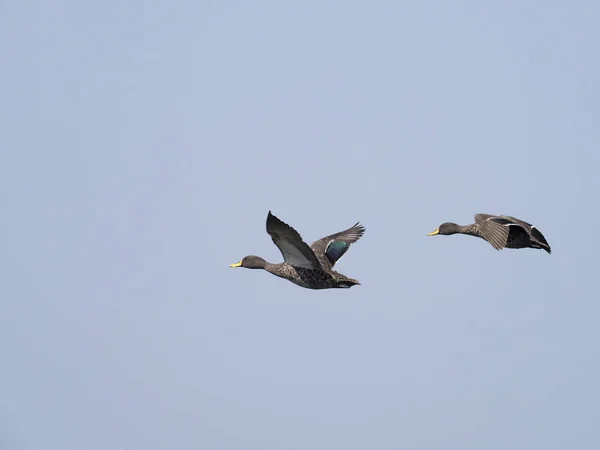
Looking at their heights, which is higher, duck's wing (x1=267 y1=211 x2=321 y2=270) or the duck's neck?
the duck's neck

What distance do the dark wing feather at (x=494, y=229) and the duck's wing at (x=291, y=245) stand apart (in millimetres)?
5903

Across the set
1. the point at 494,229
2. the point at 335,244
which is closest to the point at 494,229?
the point at 494,229

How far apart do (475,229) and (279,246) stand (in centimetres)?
804

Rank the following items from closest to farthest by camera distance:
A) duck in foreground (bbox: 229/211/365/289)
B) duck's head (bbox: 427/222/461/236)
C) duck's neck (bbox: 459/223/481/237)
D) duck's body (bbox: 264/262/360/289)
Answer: duck in foreground (bbox: 229/211/365/289)
duck's body (bbox: 264/262/360/289)
duck's neck (bbox: 459/223/481/237)
duck's head (bbox: 427/222/461/236)

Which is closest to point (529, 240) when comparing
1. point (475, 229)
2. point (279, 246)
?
point (475, 229)

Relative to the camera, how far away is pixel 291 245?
31281mm

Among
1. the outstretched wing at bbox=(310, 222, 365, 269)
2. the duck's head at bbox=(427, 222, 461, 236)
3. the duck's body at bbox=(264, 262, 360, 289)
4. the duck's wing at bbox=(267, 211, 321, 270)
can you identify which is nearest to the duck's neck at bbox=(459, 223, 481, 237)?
the duck's head at bbox=(427, 222, 461, 236)

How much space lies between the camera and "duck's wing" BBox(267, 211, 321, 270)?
29.5 metres

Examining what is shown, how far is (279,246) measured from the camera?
31.9 metres

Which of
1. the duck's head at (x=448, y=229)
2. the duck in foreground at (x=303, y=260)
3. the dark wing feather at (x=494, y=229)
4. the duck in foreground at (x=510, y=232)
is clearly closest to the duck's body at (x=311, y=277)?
the duck in foreground at (x=303, y=260)

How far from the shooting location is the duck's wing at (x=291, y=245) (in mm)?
29547

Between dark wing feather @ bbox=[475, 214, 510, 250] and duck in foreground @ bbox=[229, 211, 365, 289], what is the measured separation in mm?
4316

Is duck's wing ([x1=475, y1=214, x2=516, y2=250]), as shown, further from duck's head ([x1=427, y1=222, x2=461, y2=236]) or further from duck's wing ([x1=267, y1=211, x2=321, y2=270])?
duck's wing ([x1=267, y1=211, x2=321, y2=270])

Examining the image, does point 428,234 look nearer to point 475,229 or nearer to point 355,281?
point 475,229
